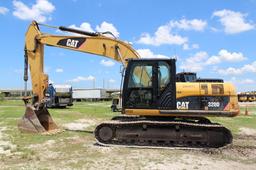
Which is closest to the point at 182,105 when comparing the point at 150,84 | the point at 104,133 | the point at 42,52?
the point at 150,84

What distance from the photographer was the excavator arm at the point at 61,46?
620 inches

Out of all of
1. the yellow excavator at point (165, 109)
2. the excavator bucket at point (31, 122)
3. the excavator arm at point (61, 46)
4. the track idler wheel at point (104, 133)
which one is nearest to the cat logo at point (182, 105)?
the yellow excavator at point (165, 109)

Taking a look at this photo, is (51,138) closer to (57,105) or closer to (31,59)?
(31,59)

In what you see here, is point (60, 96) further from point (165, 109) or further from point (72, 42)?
point (165, 109)

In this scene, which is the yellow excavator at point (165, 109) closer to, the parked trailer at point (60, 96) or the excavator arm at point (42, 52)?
the excavator arm at point (42, 52)

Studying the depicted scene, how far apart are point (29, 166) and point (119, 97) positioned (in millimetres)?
4989

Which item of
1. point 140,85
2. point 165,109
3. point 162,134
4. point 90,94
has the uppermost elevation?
point 90,94

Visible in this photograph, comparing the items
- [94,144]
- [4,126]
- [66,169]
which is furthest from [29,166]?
[4,126]

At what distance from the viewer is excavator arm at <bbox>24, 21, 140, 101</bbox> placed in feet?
51.6

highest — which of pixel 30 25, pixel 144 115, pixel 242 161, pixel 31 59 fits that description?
pixel 30 25

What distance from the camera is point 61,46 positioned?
1662 cm

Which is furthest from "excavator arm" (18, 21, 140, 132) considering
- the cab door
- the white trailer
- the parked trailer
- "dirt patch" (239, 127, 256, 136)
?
the white trailer

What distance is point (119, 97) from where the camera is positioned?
1445 cm

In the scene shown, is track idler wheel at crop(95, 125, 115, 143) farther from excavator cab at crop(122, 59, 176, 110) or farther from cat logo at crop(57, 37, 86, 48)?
cat logo at crop(57, 37, 86, 48)
